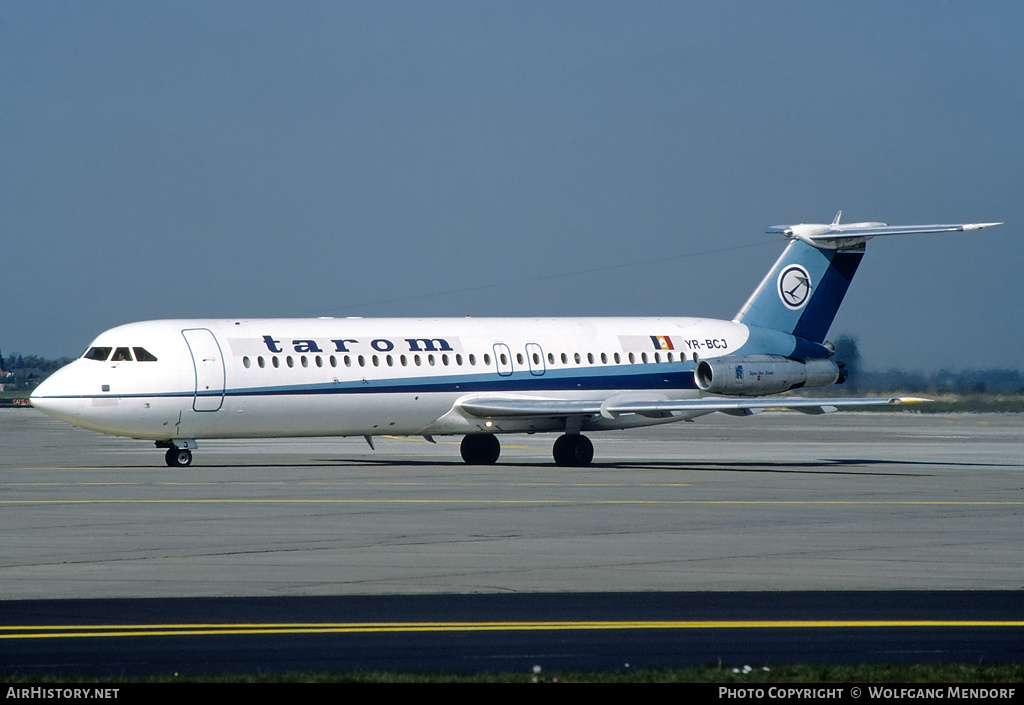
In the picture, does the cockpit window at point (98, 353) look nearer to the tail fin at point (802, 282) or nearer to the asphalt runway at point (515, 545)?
the asphalt runway at point (515, 545)

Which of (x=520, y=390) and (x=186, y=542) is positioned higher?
(x=520, y=390)

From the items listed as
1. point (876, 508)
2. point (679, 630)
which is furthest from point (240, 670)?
point (876, 508)

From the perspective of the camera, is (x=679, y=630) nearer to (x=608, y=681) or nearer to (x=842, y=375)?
(x=608, y=681)

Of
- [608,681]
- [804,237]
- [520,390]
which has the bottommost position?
[608,681]

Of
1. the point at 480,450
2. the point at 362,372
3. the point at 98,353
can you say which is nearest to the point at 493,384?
the point at 480,450

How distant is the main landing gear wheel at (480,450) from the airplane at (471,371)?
0.04 m

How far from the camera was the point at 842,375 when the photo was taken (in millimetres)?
42062

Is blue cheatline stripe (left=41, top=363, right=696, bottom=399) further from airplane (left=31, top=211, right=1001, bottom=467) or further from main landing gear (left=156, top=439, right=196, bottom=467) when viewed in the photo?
main landing gear (left=156, top=439, right=196, bottom=467)

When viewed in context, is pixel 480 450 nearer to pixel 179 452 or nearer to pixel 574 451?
pixel 574 451

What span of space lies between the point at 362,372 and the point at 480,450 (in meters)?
4.73

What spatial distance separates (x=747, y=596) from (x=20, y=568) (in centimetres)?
784

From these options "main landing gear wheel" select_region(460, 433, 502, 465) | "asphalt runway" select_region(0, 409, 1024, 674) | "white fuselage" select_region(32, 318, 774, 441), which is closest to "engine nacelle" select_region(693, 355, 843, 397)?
"white fuselage" select_region(32, 318, 774, 441)

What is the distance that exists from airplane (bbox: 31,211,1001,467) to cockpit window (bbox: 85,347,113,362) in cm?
3

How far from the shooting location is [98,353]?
33469mm
